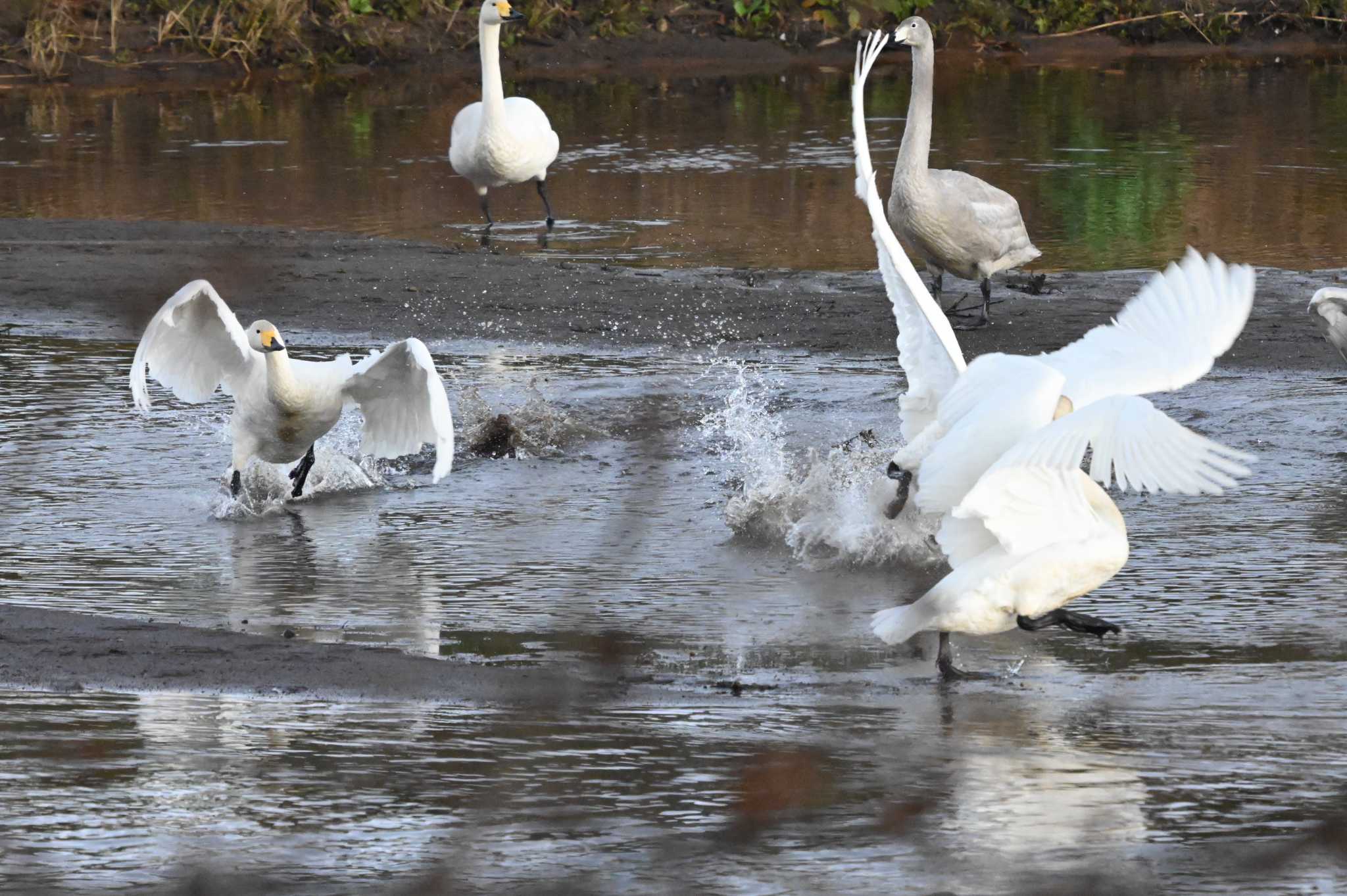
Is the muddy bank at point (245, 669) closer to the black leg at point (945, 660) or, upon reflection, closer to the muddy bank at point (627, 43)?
the black leg at point (945, 660)

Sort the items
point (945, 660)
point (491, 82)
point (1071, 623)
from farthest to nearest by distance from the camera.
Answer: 1. point (491, 82)
2. point (1071, 623)
3. point (945, 660)

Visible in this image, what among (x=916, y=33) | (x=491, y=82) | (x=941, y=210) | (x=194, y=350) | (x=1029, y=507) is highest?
(x=916, y=33)

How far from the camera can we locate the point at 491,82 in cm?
1360

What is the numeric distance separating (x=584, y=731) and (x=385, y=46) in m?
18.4

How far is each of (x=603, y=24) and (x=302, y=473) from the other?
50.7 feet

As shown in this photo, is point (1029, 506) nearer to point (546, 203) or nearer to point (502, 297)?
point (502, 297)

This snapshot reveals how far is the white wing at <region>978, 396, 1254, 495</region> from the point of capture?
14.4 feet

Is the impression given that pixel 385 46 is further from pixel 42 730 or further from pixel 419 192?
pixel 42 730

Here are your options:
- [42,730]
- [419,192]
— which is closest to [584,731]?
[42,730]

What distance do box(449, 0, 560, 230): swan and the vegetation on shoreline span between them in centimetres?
815

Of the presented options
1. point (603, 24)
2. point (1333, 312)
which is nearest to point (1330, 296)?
point (1333, 312)

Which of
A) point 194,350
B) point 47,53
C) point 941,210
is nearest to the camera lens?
point 194,350

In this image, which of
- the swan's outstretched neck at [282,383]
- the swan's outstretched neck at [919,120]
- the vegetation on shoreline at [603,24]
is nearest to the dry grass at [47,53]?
the vegetation on shoreline at [603,24]

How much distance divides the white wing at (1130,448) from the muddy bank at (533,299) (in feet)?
16.6
